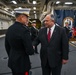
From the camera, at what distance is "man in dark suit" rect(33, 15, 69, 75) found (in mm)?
2369

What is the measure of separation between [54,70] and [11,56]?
2.73 feet

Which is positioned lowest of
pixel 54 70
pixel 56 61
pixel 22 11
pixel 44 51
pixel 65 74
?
pixel 65 74

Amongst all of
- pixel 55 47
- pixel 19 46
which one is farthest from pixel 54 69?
pixel 19 46

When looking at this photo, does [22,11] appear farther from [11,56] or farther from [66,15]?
[66,15]

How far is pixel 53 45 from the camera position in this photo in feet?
7.75

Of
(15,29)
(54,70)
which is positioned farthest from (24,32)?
(54,70)

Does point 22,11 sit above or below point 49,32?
above

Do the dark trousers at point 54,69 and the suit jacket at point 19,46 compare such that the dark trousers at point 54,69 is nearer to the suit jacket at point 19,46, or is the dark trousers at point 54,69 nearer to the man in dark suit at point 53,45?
the man in dark suit at point 53,45

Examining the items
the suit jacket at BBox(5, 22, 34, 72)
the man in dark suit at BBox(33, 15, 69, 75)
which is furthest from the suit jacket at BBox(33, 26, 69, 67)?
the suit jacket at BBox(5, 22, 34, 72)

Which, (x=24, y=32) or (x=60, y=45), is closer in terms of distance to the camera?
(x=24, y=32)

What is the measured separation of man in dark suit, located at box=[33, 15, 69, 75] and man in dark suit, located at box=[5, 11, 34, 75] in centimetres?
43

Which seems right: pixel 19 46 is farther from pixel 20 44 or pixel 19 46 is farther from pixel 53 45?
pixel 53 45

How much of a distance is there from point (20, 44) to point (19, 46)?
1.4 inches

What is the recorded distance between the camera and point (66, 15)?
496 inches
